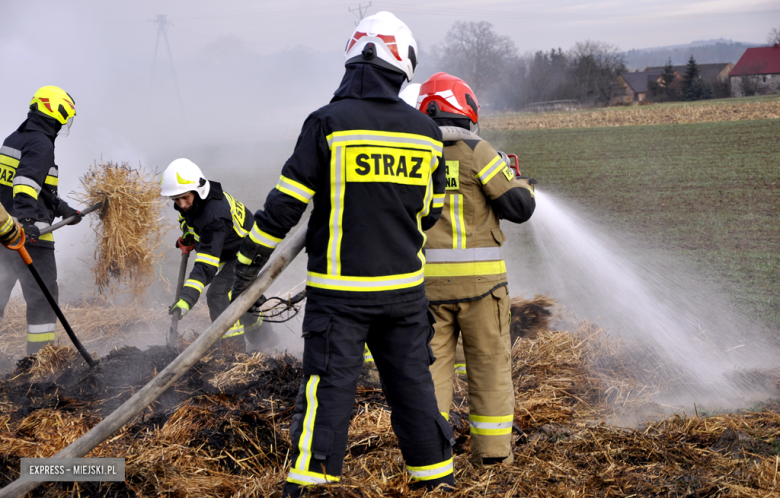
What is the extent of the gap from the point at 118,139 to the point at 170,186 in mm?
18035

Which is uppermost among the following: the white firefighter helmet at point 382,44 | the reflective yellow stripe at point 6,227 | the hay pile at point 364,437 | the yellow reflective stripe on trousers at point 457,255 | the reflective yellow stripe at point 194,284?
the white firefighter helmet at point 382,44

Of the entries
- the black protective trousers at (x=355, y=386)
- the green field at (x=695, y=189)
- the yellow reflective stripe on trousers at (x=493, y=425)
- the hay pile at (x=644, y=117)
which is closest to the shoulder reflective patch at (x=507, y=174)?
the black protective trousers at (x=355, y=386)

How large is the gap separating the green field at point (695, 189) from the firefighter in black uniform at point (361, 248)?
4.37 metres

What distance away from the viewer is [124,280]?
21.6 ft

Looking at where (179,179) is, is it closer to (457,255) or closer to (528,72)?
(457,255)

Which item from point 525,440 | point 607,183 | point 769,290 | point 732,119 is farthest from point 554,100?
point 525,440

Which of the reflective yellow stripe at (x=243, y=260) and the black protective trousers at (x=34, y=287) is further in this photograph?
the black protective trousers at (x=34, y=287)

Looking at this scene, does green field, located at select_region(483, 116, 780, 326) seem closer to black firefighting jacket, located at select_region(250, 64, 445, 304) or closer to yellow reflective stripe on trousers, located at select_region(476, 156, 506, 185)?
yellow reflective stripe on trousers, located at select_region(476, 156, 506, 185)

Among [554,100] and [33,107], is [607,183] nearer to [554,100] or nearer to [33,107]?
[33,107]

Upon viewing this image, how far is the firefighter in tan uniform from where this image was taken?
313 cm

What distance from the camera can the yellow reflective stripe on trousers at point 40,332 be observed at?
215 inches

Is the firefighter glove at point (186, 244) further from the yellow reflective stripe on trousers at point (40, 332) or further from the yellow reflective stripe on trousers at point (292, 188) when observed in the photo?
the yellow reflective stripe on trousers at point (292, 188)

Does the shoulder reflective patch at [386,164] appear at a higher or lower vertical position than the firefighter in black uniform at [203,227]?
higher

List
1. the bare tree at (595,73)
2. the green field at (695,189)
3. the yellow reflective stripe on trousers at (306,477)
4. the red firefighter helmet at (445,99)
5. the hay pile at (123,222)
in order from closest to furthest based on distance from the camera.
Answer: the yellow reflective stripe on trousers at (306,477) < the red firefighter helmet at (445,99) < the hay pile at (123,222) < the green field at (695,189) < the bare tree at (595,73)
